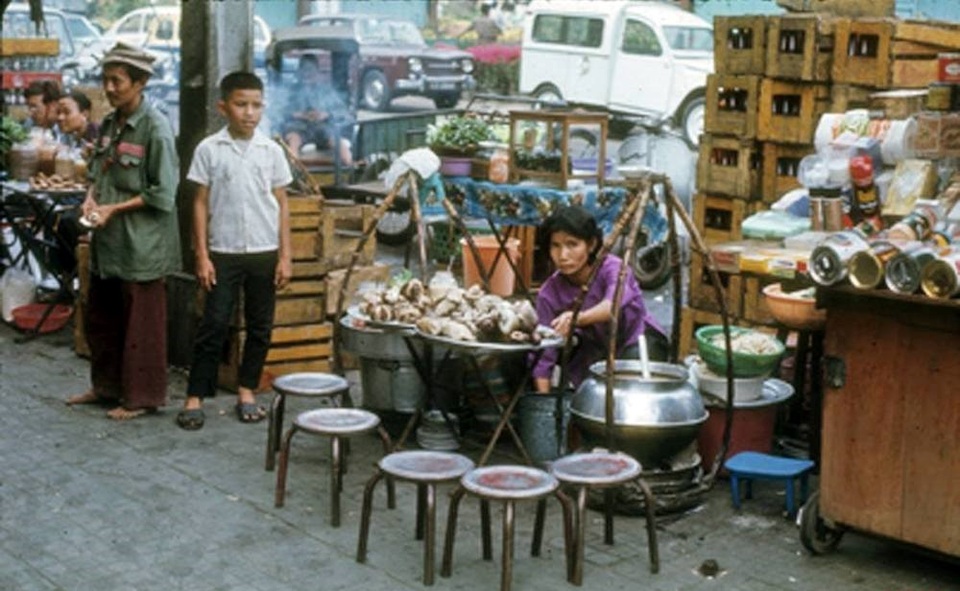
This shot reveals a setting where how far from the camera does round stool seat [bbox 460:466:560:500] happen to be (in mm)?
5145

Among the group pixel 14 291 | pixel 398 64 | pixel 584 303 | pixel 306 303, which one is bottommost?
pixel 14 291

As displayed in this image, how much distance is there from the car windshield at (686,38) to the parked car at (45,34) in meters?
10.2

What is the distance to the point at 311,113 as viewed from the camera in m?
15.9

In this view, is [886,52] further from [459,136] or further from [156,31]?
[156,31]

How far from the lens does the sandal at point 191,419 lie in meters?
7.63

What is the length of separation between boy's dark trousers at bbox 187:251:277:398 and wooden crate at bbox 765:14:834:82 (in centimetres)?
348

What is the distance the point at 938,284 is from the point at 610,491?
1.67 m

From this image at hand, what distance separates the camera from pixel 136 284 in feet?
25.2

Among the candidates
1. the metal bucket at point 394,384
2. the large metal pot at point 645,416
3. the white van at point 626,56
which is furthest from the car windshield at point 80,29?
the large metal pot at point 645,416

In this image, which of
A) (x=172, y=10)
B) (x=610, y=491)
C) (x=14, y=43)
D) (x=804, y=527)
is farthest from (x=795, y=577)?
(x=172, y=10)

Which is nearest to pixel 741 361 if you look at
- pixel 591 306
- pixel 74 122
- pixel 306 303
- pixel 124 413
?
pixel 591 306

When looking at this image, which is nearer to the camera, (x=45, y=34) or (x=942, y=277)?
(x=942, y=277)

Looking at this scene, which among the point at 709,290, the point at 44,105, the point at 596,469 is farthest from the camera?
the point at 44,105

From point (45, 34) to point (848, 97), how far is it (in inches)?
452
